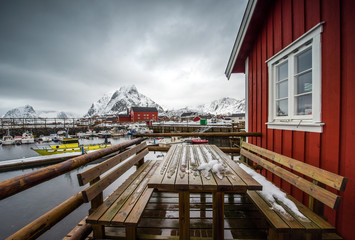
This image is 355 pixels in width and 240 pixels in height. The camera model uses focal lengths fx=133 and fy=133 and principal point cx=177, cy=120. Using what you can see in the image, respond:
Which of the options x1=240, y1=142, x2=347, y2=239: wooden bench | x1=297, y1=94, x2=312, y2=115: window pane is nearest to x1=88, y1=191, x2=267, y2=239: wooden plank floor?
x1=240, y1=142, x2=347, y2=239: wooden bench

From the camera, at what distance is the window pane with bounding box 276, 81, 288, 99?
2533 millimetres

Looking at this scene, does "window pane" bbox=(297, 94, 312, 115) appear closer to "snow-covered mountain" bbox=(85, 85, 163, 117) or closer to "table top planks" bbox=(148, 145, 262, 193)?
"table top planks" bbox=(148, 145, 262, 193)

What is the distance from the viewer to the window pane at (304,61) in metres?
2.05

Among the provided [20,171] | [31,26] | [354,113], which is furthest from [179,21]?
[20,171]

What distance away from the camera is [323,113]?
5.79ft

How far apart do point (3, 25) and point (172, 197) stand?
675 inches

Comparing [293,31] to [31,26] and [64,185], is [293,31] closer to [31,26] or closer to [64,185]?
[64,185]

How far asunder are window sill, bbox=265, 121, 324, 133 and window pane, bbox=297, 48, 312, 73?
2.90ft

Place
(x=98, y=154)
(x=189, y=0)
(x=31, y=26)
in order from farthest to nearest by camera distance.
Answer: (x=31, y=26), (x=189, y=0), (x=98, y=154)

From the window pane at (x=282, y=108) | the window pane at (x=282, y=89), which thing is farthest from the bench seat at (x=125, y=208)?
the window pane at (x=282, y=89)

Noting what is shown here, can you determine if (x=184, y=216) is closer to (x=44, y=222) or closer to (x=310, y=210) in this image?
(x=44, y=222)

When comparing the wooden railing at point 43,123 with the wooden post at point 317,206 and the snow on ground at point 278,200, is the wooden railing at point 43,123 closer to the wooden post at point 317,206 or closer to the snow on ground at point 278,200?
the snow on ground at point 278,200

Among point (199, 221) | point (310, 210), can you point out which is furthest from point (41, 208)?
point (310, 210)

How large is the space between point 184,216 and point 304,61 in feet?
9.45
